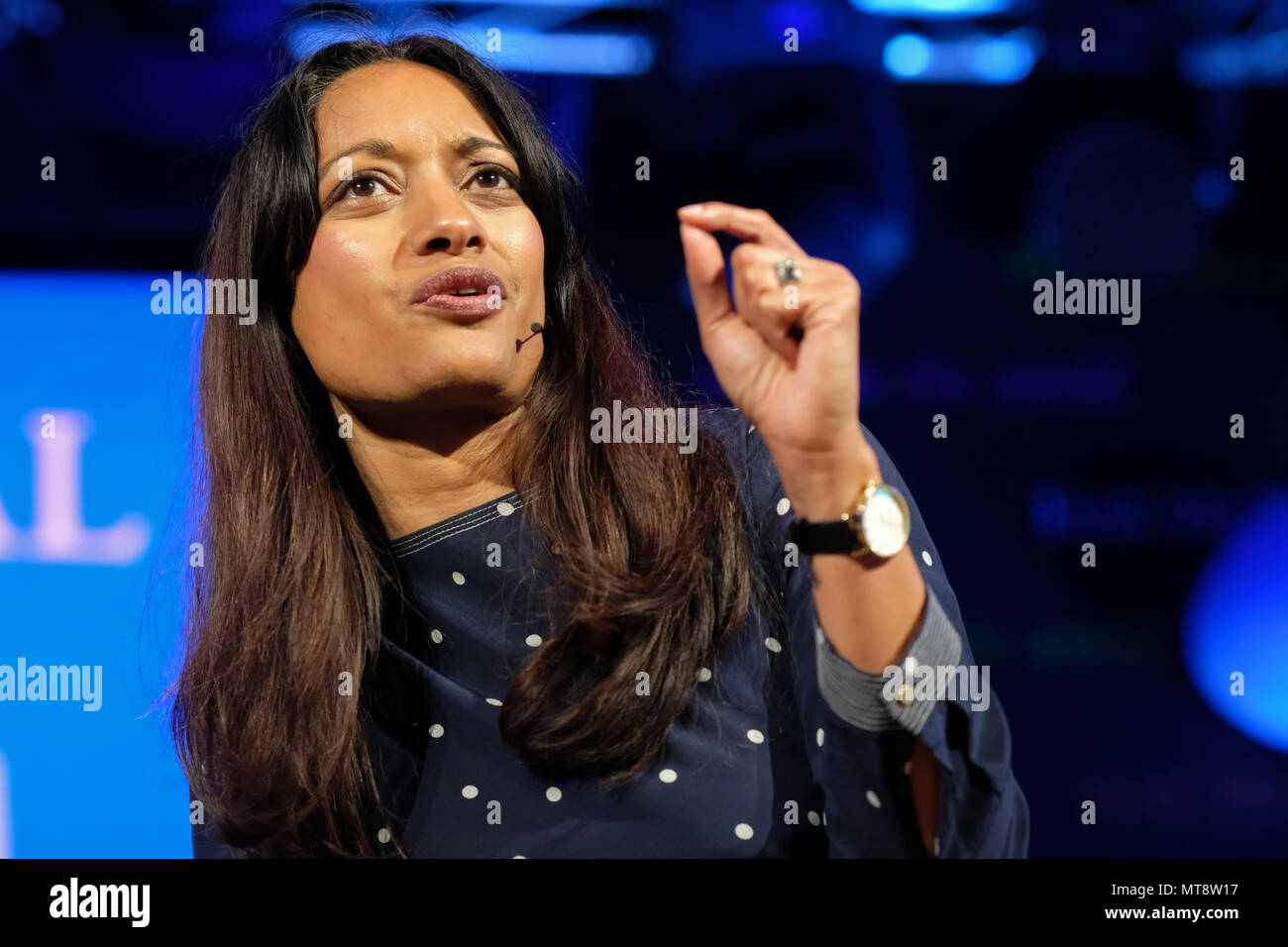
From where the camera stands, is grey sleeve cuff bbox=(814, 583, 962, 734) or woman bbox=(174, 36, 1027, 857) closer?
grey sleeve cuff bbox=(814, 583, 962, 734)

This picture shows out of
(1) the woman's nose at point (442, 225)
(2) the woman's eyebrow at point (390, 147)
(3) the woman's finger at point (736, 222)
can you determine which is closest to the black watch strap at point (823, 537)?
(3) the woman's finger at point (736, 222)

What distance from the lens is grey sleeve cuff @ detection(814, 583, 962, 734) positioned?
1.52 metres

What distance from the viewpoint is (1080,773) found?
200cm

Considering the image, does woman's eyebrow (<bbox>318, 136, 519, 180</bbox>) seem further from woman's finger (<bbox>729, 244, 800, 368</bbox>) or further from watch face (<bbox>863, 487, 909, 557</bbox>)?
watch face (<bbox>863, 487, 909, 557</bbox>)

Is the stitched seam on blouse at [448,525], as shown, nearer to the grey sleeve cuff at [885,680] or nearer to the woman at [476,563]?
the woman at [476,563]

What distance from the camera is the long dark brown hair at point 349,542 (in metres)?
1.75

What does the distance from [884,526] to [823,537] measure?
75 mm

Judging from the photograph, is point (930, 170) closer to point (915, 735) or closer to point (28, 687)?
Answer: point (915, 735)

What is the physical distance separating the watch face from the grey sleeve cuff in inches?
4.2

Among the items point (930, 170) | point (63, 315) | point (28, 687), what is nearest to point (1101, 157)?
point (930, 170)

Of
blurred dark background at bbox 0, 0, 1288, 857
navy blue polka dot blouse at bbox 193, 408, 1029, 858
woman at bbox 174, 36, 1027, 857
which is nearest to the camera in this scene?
navy blue polka dot blouse at bbox 193, 408, 1029, 858

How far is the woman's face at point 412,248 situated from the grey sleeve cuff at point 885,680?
656 millimetres

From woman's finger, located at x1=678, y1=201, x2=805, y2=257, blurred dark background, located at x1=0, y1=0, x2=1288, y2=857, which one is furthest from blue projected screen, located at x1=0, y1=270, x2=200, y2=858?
woman's finger, located at x1=678, y1=201, x2=805, y2=257
